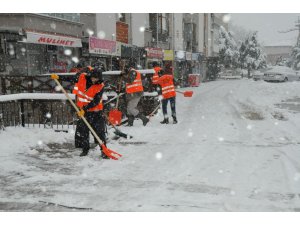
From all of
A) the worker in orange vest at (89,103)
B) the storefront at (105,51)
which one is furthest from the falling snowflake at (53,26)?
the worker in orange vest at (89,103)

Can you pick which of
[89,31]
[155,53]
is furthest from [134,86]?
[155,53]

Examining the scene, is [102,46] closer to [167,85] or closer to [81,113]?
[167,85]

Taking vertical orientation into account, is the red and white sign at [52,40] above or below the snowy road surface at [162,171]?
above

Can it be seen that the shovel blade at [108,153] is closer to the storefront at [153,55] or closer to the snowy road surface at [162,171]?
the snowy road surface at [162,171]

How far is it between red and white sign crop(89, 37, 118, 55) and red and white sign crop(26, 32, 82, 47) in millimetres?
755

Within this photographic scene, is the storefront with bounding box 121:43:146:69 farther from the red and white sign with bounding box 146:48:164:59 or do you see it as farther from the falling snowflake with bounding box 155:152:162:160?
the falling snowflake with bounding box 155:152:162:160

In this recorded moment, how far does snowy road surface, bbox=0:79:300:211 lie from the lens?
4.11 m

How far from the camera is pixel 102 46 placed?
17359 mm

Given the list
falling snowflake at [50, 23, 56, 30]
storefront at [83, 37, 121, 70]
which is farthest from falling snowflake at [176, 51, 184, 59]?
falling snowflake at [50, 23, 56, 30]

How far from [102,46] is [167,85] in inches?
329

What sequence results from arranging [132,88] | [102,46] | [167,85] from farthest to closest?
[102,46] → [167,85] → [132,88]

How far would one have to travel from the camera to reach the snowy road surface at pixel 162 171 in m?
4.11

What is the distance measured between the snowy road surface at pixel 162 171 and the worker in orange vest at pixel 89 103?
0.36m

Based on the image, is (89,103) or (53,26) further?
(53,26)
